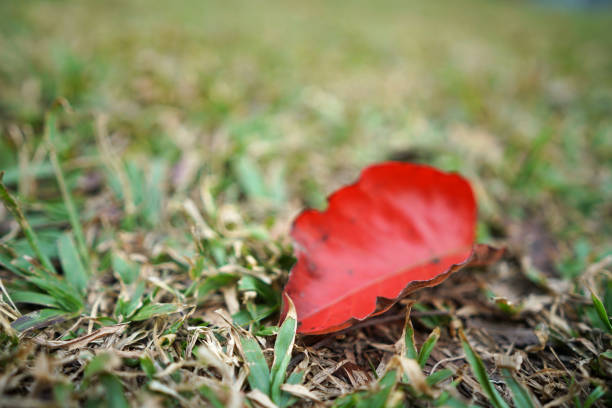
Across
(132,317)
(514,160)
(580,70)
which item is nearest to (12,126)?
Answer: (132,317)

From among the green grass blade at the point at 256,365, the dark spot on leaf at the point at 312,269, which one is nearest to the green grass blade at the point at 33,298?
the green grass blade at the point at 256,365

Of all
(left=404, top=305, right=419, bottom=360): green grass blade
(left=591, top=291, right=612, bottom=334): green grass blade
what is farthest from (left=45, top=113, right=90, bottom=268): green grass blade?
(left=591, top=291, right=612, bottom=334): green grass blade

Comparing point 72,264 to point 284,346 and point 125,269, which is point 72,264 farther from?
point 284,346

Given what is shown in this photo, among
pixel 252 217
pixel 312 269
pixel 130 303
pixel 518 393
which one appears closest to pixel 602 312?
pixel 518 393

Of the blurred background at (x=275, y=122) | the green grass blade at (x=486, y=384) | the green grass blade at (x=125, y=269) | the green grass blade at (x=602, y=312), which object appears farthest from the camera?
the blurred background at (x=275, y=122)

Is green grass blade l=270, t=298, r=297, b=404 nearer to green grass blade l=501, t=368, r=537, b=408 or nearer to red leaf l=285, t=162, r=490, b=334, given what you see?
red leaf l=285, t=162, r=490, b=334

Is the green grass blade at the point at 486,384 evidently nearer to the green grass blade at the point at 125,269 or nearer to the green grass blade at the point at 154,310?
the green grass blade at the point at 154,310
